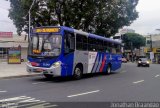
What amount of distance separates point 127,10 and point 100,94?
93.9ft

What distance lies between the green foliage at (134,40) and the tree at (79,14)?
61621 mm

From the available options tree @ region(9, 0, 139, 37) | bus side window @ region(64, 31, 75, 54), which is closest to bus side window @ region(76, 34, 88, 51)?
bus side window @ region(64, 31, 75, 54)

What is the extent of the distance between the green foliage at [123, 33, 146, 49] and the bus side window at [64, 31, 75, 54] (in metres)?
83.8

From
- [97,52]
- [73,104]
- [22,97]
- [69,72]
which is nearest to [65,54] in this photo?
[69,72]

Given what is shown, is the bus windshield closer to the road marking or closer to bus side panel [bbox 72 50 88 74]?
bus side panel [bbox 72 50 88 74]

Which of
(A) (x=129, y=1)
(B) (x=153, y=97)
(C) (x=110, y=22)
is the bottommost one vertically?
(B) (x=153, y=97)

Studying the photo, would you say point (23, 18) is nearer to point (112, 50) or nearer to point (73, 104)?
point (112, 50)

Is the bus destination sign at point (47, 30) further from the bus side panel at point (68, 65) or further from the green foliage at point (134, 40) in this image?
the green foliage at point (134, 40)

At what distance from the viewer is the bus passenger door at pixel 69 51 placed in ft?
60.5

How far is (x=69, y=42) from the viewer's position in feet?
Answer: 61.7

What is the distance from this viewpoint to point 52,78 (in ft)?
67.9

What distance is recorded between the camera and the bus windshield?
710 inches

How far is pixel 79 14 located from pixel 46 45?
17186 mm

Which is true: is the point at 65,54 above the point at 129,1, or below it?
below
